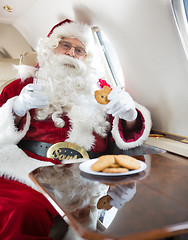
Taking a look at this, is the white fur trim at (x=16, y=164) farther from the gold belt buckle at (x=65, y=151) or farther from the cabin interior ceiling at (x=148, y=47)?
the cabin interior ceiling at (x=148, y=47)

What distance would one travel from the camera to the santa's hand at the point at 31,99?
1.10 meters

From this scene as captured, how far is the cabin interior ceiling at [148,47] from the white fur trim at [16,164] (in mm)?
761

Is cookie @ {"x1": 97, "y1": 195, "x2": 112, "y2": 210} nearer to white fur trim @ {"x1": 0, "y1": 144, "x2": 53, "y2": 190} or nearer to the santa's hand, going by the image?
white fur trim @ {"x1": 0, "y1": 144, "x2": 53, "y2": 190}

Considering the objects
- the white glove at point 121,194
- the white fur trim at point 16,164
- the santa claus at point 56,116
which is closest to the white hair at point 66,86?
the santa claus at point 56,116

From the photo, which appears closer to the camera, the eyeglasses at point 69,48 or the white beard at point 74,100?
the white beard at point 74,100

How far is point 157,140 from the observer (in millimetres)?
1329

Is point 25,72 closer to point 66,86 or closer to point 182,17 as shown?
point 66,86

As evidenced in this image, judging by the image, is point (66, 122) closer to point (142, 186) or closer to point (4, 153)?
point (4, 153)

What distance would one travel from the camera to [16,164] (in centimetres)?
112

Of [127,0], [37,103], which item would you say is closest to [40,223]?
[37,103]

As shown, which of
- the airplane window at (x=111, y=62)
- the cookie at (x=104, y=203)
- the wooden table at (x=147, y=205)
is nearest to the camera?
the wooden table at (x=147, y=205)

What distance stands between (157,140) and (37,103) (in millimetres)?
693

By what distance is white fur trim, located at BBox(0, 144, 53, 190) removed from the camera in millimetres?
1046

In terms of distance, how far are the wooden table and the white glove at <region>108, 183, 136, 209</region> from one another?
1 cm
